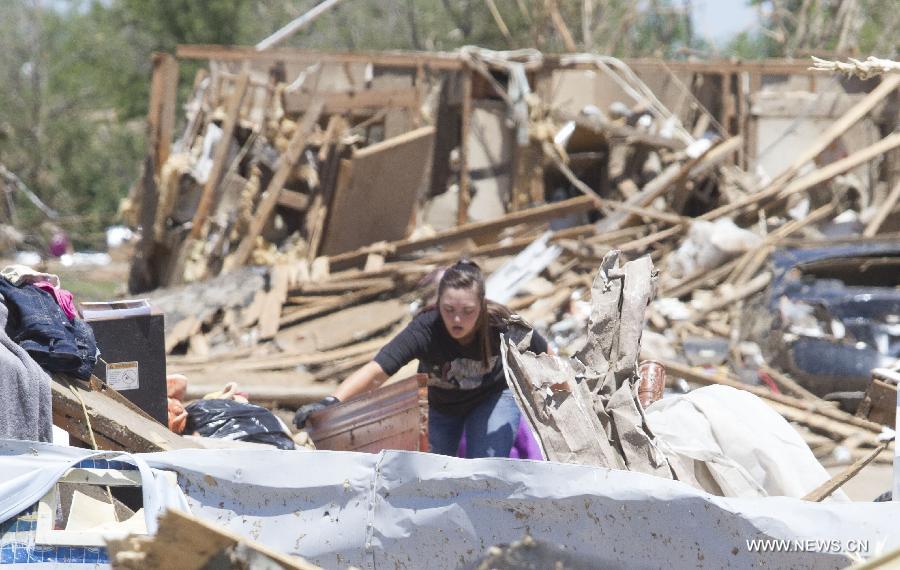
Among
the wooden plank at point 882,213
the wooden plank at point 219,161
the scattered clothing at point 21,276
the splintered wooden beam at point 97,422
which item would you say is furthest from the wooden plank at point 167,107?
the splintered wooden beam at point 97,422

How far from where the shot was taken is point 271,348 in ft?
40.2

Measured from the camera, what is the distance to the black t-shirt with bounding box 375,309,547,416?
5.49m

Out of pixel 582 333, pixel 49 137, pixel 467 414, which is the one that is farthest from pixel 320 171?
pixel 49 137

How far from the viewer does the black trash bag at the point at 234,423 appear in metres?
5.34

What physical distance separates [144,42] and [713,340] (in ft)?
87.5

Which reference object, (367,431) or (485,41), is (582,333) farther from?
(485,41)

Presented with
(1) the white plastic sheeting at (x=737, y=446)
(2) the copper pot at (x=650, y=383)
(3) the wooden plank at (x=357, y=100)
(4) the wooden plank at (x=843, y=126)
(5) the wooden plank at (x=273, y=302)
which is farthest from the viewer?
(3) the wooden plank at (x=357, y=100)

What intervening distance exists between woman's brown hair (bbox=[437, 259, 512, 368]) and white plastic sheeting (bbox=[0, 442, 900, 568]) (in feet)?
5.15

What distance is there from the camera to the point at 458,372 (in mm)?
5543

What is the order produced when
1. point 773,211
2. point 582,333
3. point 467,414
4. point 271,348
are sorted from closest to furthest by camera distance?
point 467,414 → point 582,333 → point 271,348 → point 773,211

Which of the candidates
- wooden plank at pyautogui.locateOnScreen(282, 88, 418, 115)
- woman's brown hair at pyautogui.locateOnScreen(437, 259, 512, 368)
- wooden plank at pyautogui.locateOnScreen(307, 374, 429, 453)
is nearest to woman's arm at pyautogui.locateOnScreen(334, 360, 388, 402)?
wooden plank at pyautogui.locateOnScreen(307, 374, 429, 453)

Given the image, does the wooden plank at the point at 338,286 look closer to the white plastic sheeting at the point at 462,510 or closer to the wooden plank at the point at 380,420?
the wooden plank at the point at 380,420

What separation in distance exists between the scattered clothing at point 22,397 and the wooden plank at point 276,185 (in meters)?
10.4

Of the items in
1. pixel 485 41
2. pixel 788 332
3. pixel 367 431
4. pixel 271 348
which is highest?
pixel 485 41
